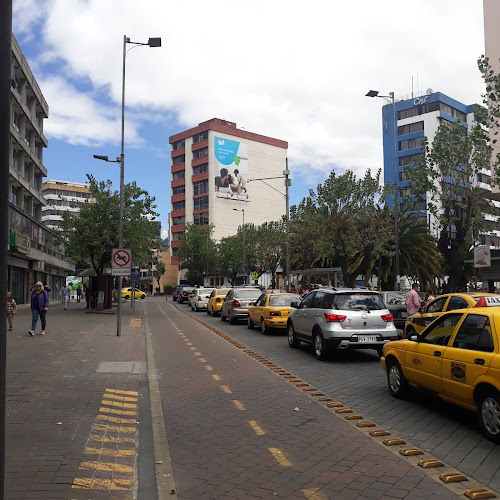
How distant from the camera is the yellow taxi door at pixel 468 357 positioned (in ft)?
19.5

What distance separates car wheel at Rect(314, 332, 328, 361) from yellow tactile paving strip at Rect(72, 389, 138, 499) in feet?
Result: 17.3

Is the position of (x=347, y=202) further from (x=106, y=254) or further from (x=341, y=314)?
(x=341, y=314)

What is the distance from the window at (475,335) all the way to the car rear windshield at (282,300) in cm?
1217

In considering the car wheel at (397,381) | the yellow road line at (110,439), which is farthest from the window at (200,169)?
the yellow road line at (110,439)

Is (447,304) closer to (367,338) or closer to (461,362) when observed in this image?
(367,338)

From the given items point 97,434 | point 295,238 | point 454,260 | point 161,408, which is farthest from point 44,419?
point 295,238

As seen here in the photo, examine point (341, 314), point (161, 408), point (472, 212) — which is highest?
point (472, 212)

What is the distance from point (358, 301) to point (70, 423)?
7.36 metres

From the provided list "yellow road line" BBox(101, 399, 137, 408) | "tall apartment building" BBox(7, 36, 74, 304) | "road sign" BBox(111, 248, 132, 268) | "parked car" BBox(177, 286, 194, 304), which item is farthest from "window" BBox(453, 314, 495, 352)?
"parked car" BBox(177, 286, 194, 304)

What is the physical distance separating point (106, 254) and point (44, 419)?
2616cm

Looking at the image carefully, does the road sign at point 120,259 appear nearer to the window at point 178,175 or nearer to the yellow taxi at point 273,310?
the yellow taxi at point 273,310

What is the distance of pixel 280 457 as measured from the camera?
5.31m

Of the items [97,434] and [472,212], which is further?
[472,212]

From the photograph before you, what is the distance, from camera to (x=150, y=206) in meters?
32.2
